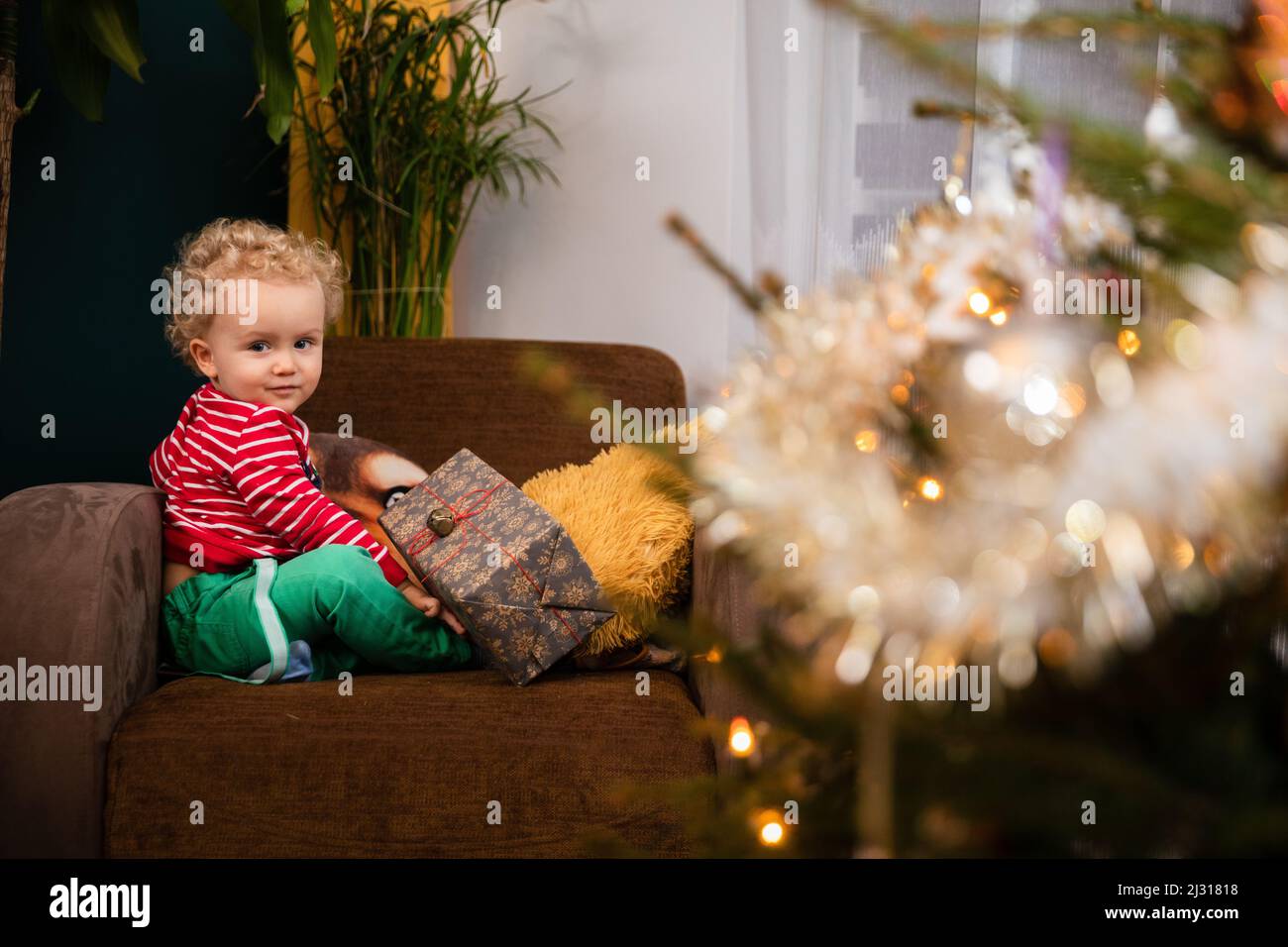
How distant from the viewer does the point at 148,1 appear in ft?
7.22

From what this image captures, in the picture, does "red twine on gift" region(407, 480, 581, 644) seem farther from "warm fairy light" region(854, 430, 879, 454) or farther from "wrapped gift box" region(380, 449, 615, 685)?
"warm fairy light" region(854, 430, 879, 454)

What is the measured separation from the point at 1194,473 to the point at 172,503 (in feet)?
4.93

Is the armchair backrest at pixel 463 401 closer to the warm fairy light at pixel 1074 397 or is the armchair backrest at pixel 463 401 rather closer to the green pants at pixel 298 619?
the green pants at pixel 298 619

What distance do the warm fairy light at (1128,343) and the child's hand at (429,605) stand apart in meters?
1.23

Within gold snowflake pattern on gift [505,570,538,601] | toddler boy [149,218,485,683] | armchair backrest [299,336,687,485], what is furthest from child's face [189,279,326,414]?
gold snowflake pattern on gift [505,570,538,601]

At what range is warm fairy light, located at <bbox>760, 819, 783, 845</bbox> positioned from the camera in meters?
0.32

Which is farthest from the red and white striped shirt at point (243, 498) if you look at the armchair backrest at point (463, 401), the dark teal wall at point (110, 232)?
the dark teal wall at point (110, 232)

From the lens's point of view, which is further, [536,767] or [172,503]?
[172,503]

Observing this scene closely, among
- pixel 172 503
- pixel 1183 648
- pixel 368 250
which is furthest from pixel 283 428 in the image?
pixel 1183 648

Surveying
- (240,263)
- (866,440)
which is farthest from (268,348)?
(866,440)

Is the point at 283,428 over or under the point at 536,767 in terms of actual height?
over

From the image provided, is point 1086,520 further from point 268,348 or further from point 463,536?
point 268,348
